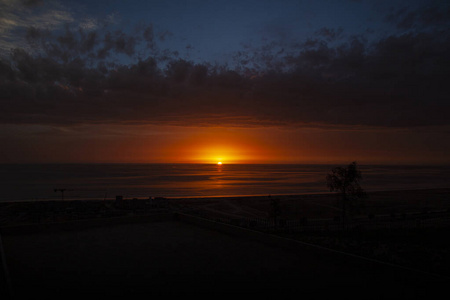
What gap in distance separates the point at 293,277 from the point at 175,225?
6.77m

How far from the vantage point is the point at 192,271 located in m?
6.58

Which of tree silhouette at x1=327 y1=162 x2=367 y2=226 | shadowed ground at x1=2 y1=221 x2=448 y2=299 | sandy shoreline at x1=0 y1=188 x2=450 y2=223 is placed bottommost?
sandy shoreline at x1=0 y1=188 x2=450 y2=223

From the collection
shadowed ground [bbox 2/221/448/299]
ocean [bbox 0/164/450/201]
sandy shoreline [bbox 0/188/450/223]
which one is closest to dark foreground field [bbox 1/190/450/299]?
shadowed ground [bbox 2/221/448/299]

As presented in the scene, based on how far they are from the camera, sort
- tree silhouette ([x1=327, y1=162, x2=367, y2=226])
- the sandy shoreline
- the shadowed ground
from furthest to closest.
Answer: the sandy shoreline < tree silhouette ([x1=327, y1=162, x2=367, y2=226]) < the shadowed ground

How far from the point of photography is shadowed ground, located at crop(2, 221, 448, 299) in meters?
5.58

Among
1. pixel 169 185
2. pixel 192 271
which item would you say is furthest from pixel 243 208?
pixel 169 185

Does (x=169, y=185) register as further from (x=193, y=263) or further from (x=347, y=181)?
(x=193, y=263)

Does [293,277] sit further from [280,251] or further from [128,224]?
[128,224]

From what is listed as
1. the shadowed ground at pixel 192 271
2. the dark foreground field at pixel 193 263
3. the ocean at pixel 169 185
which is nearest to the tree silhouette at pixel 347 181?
the dark foreground field at pixel 193 263

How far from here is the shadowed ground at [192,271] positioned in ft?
Answer: 18.3

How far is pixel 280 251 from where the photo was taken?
825 centimetres

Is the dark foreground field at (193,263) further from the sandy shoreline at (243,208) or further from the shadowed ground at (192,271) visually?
the sandy shoreline at (243,208)

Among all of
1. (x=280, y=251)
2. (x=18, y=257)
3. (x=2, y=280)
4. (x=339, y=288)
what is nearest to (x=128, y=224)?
(x=18, y=257)

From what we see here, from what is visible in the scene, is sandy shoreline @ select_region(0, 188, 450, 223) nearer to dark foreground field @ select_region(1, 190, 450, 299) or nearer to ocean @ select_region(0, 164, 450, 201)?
ocean @ select_region(0, 164, 450, 201)
